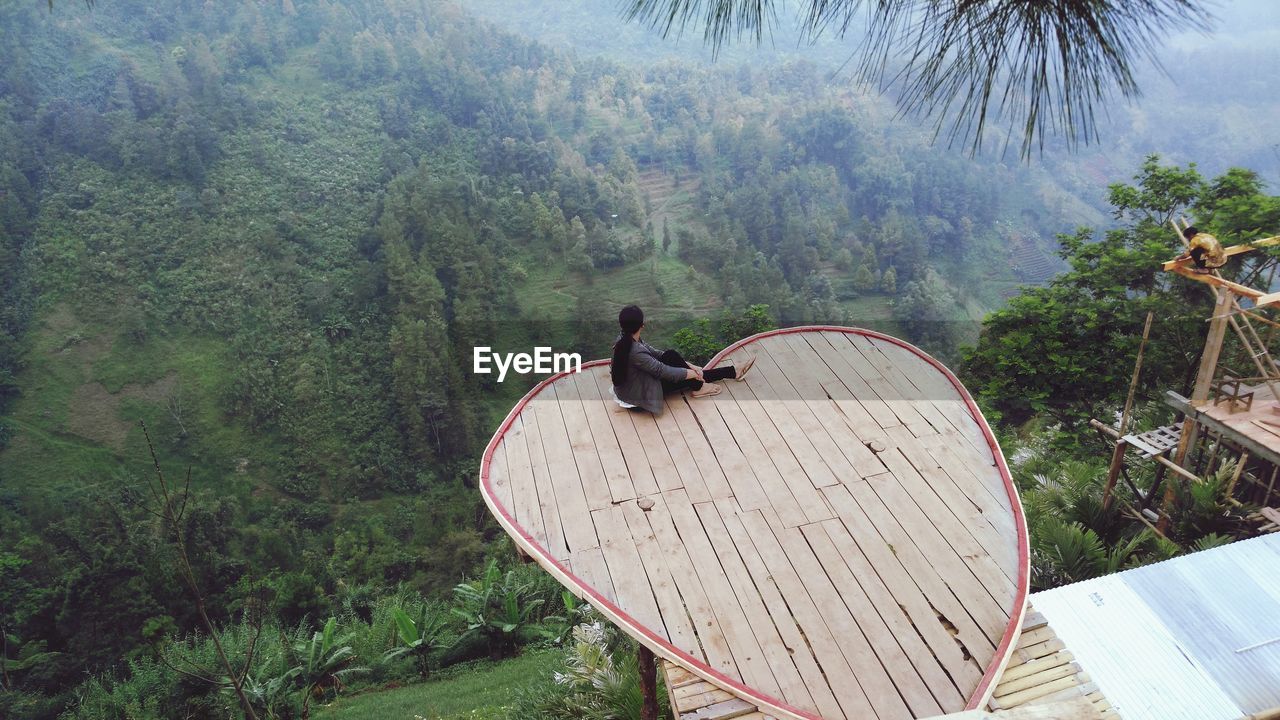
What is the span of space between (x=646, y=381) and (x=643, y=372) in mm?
63

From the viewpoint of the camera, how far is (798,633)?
8.84 ft

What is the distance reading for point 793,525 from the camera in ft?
10.6

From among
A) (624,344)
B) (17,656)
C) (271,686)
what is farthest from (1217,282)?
(17,656)

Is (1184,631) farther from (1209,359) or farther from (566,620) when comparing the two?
(566,620)

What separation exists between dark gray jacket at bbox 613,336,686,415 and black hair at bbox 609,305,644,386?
0.11 ft

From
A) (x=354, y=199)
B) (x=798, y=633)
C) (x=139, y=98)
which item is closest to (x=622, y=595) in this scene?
(x=798, y=633)

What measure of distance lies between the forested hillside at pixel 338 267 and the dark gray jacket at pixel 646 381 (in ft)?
14.5

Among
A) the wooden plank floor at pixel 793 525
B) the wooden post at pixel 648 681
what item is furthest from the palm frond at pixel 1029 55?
the wooden post at pixel 648 681

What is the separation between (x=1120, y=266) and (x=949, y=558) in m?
9.50

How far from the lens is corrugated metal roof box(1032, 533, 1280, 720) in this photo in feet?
9.75

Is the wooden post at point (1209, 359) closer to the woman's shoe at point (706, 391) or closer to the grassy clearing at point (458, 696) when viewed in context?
the woman's shoe at point (706, 391)

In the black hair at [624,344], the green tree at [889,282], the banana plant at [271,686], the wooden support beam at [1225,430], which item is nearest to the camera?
the black hair at [624,344]

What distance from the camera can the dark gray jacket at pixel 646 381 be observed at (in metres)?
3.96

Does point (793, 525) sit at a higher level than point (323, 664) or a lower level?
higher
